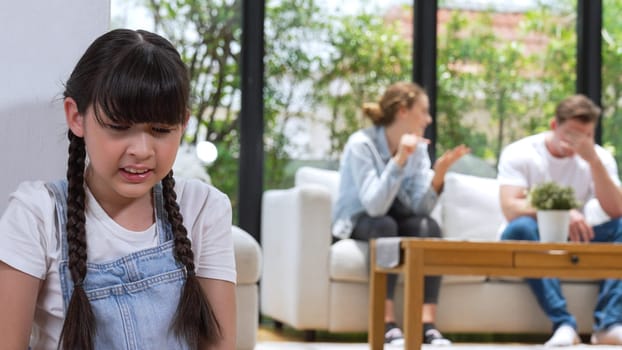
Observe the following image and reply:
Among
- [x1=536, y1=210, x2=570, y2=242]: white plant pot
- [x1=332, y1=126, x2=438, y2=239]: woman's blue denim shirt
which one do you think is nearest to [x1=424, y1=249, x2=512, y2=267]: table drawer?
[x1=536, y1=210, x2=570, y2=242]: white plant pot

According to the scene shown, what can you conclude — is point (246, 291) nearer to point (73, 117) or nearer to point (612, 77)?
point (73, 117)

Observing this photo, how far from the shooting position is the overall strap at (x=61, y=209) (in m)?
1.29

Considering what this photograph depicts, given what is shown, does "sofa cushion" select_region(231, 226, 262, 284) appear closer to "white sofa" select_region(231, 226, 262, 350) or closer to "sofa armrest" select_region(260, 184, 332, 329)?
"white sofa" select_region(231, 226, 262, 350)

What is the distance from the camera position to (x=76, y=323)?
124cm

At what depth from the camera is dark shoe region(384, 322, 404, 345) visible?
4348 millimetres

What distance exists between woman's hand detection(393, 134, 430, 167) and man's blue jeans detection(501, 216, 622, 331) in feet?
1.74

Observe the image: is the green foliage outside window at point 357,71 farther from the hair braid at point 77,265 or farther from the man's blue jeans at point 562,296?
the hair braid at point 77,265

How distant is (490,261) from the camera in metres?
3.51

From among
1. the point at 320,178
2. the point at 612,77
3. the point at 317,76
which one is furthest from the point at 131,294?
the point at 612,77

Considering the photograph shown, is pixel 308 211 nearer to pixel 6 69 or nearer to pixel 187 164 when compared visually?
pixel 187 164

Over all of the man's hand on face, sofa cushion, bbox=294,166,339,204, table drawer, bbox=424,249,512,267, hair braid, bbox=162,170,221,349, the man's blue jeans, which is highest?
the man's hand on face

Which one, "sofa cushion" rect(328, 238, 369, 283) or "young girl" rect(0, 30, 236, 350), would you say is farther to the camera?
"sofa cushion" rect(328, 238, 369, 283)

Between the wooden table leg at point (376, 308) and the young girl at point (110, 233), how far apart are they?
8.44 feet

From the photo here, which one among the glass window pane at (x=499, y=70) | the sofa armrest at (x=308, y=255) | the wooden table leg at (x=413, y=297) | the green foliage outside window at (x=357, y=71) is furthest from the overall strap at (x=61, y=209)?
the glass window pane at (x=499, y=70)
